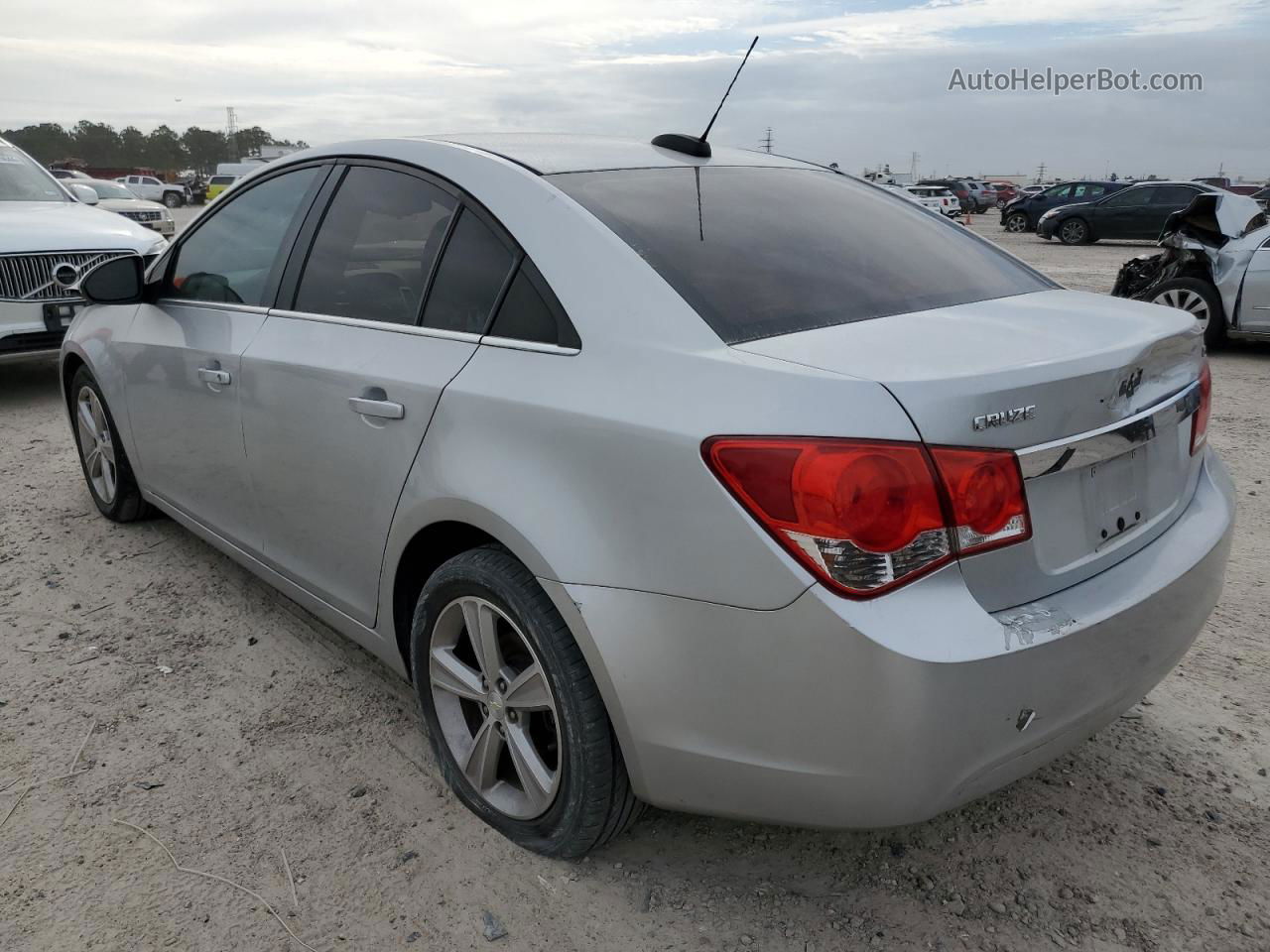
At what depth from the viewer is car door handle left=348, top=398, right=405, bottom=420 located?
7.71 ft

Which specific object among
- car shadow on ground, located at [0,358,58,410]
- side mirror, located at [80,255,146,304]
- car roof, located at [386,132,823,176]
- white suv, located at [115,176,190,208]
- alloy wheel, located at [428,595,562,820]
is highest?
white suv, located at [115,176,190,208]

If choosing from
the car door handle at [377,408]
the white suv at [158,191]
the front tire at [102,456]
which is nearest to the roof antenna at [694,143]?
the car door handle at [377,408]

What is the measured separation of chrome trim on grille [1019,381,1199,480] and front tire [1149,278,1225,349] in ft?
23.7

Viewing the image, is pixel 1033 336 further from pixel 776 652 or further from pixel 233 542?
pixel 233 542

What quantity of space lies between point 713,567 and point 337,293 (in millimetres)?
1572

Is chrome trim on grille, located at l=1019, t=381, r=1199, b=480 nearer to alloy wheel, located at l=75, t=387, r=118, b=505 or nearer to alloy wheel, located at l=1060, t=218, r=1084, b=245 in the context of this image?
alloy wheel, located at l=75, t=387, r=118, b=505

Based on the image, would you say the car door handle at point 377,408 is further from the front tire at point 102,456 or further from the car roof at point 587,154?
the front tire at point 102,456

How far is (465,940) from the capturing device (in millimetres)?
2061

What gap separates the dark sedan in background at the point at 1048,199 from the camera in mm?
25406

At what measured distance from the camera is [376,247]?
270cm

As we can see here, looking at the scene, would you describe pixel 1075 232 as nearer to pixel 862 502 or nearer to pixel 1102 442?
pixel 1102 442

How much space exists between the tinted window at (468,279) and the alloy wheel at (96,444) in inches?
97.4

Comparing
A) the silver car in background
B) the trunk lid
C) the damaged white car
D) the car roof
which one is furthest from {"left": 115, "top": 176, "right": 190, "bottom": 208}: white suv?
the trunk lid

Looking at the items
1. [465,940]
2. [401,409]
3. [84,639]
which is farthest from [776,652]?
[84,639]
